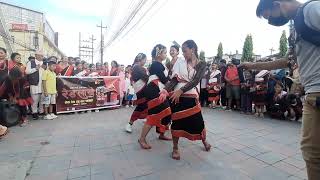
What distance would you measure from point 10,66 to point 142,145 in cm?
418

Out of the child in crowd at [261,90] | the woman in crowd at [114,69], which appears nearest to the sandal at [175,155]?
the child in crowd at [261,90]

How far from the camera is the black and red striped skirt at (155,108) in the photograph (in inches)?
176

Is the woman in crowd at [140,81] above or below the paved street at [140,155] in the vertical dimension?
above

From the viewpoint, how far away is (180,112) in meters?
3.90

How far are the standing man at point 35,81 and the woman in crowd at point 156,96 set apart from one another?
378 cm

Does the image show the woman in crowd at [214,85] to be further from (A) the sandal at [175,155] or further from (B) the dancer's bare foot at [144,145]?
(A) the sandal at [175,155]

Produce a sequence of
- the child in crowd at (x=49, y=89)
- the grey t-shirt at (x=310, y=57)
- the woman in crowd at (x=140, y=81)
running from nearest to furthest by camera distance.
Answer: the grey t-shirt at (x=310, y=57) → the woman in crowd at (x=140, y=81) → the child in crowd at (x=49, y=89)

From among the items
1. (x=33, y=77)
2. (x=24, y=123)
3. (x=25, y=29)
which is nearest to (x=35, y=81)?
(x=33, y=77)

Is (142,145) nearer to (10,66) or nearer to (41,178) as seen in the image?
(41,178)

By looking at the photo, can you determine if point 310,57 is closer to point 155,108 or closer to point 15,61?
point 155,108

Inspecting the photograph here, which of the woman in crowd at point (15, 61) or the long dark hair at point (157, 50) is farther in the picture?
the woman in crowd at point (15, 61)

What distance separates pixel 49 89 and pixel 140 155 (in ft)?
14.3

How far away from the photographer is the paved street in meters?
3.33

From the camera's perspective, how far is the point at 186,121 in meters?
3.90
